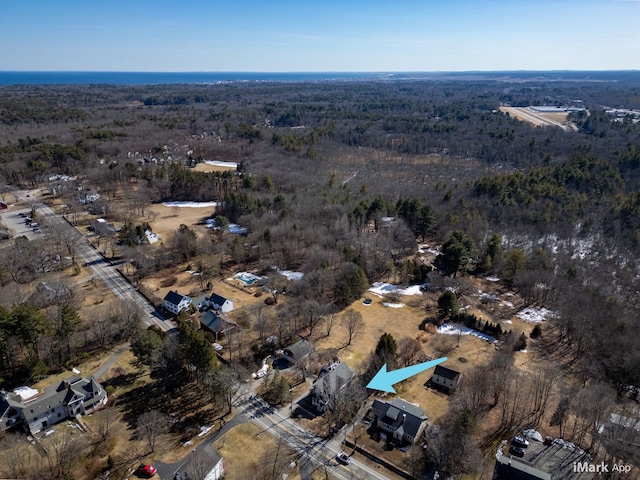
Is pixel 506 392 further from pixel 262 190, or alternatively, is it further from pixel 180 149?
pixel 180 149

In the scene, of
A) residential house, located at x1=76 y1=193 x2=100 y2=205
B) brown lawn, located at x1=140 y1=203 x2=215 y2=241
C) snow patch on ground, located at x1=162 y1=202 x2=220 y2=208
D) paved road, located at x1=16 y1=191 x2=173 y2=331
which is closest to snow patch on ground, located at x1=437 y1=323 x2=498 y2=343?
paved road, located at x1=16 y1=191 x2=173 y2=331

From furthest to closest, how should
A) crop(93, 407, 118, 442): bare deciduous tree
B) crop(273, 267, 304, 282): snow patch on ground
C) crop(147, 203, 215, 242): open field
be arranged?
crop(147, 203, 215, 242): open field < crop(273, 267, 304, 282): snow patch on ground < crop(93, 407, 118, 442): bare deciduous tree

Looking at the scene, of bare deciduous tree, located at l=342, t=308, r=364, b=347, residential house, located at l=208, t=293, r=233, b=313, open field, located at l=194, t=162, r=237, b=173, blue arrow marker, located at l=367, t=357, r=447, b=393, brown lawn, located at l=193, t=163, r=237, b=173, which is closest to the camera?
blue arrow marker, located at l=367, t=357, r=447, b=393

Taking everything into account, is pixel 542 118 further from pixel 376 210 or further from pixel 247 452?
pixel 247 452

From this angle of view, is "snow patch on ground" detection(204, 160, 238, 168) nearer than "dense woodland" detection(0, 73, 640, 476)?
No

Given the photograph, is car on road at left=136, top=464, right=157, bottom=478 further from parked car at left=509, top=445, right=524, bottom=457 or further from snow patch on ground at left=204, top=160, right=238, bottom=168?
snow patch on ground at left=204, top=160, right=238, bottom=168

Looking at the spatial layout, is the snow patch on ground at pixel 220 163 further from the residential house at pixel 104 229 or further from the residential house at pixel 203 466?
the residential house at pixel 203 466

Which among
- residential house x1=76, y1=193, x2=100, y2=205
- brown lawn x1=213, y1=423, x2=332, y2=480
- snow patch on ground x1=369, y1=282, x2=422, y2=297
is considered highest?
residential house x1=76, y1=193, x2=100, y2=205
